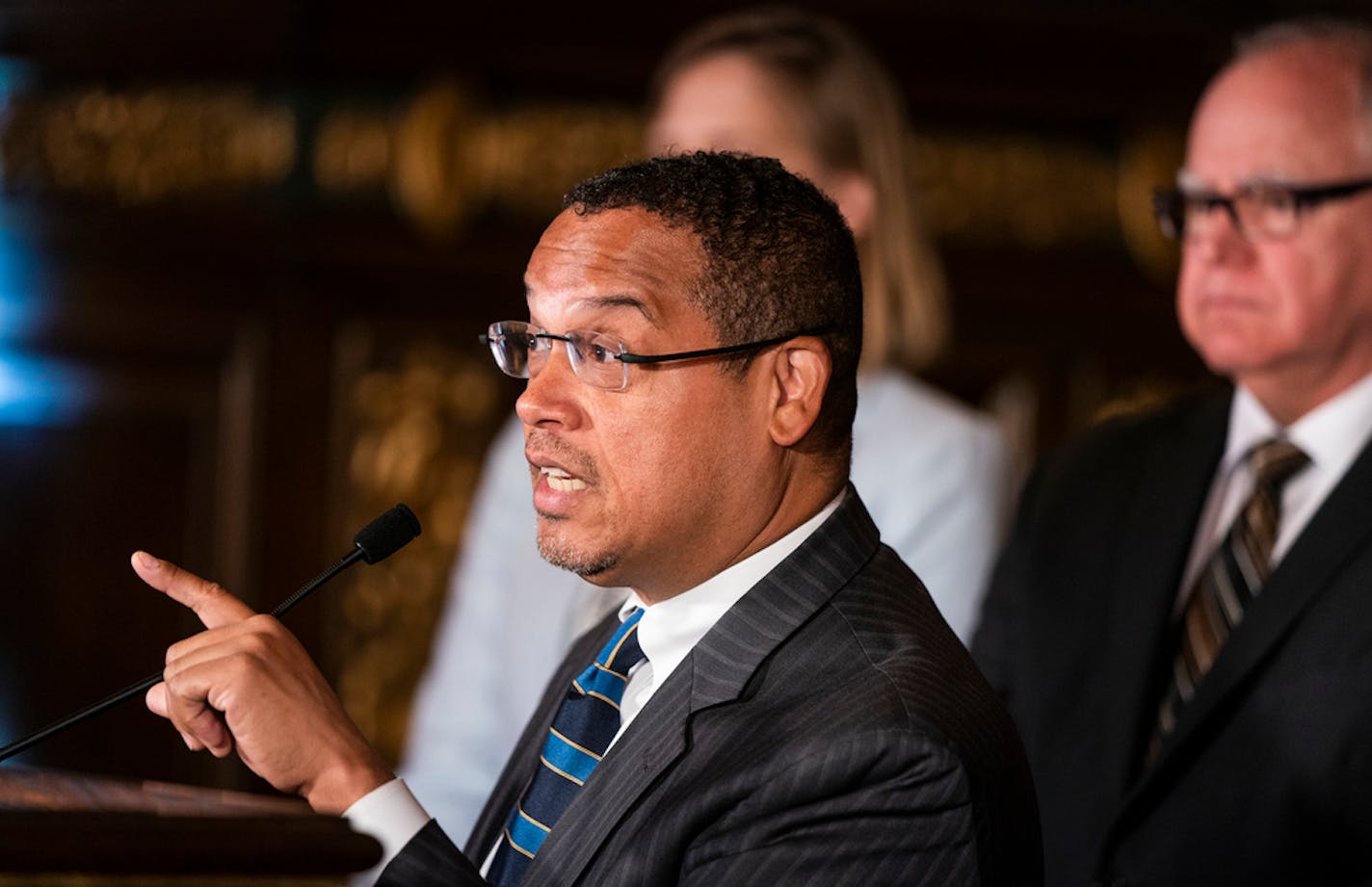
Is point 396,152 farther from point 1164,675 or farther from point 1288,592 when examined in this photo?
point 1288,592

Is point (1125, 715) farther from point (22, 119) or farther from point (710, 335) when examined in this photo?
point (22, 119)

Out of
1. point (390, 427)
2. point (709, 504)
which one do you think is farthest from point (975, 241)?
point (709, 504)

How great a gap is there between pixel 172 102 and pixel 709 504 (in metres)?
2.52

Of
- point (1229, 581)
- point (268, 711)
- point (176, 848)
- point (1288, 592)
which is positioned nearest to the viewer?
point (176, 848)

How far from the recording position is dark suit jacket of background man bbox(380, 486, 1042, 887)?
126 cm

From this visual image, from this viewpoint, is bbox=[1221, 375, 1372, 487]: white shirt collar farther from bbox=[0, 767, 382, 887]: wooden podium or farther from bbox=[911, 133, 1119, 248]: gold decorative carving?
bbox=[911, 133, 1119, 248]: gold decorative carving

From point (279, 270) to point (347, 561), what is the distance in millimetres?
2341

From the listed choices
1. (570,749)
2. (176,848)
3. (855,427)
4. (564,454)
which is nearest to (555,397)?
(564,454)

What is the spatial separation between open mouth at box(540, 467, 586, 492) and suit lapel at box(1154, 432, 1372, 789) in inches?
33.9

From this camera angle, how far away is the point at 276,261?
364 centimetres

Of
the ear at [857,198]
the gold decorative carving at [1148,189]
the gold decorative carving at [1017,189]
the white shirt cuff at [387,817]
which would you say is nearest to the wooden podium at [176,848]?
the white shirt cuff at [387,817]

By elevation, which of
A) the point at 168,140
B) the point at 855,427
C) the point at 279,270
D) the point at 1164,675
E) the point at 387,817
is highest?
the point at 168,140

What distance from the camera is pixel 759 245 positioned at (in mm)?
1392

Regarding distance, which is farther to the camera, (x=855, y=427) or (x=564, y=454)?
(x=855, y=427)
